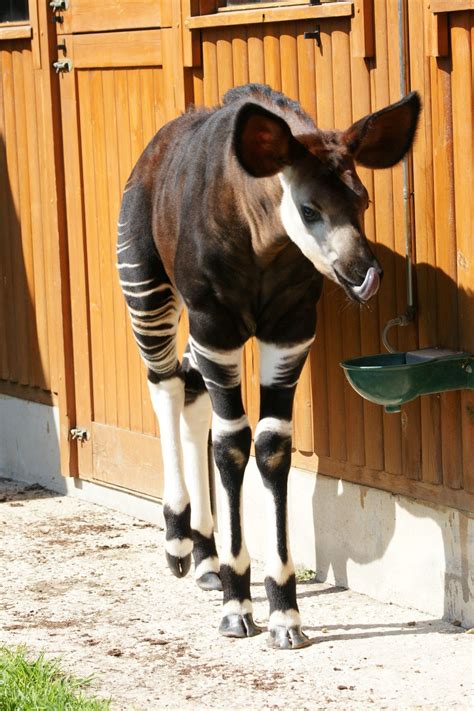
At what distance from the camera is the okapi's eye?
4367 mm

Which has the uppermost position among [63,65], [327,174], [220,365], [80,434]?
[63,65]

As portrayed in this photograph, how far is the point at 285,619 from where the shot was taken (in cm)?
486

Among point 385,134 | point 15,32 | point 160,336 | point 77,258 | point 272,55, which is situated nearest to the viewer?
point 385,134

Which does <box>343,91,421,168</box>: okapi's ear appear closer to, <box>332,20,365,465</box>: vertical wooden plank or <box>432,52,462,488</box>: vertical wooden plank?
<box>432,52,462,488</box>: vertical wooden plank

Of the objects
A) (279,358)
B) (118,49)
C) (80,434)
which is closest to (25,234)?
(80,434)

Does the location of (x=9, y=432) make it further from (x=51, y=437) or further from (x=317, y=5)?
(x=317, y=5)

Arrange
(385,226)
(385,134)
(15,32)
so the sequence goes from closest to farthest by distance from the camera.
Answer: (385,134) → (385,226) → (15,32)

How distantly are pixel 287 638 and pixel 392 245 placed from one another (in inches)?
54.5

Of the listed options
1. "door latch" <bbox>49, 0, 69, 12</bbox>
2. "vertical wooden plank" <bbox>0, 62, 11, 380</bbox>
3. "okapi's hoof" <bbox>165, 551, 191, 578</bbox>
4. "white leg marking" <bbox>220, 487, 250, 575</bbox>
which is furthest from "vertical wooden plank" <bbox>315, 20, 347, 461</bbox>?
"vertical wooden plank" <bbox>0, 62, 11, 380</bbox>

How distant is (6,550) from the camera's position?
6.16m

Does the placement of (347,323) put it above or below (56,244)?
below

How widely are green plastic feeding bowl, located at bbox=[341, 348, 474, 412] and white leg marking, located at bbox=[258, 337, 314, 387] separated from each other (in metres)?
0.17

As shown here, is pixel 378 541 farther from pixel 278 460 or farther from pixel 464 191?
pixel 464 191

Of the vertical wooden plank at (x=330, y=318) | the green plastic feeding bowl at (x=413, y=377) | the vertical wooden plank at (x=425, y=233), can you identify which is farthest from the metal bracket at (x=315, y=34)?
the green plastic feeding bowl at (x=413, y=377)
